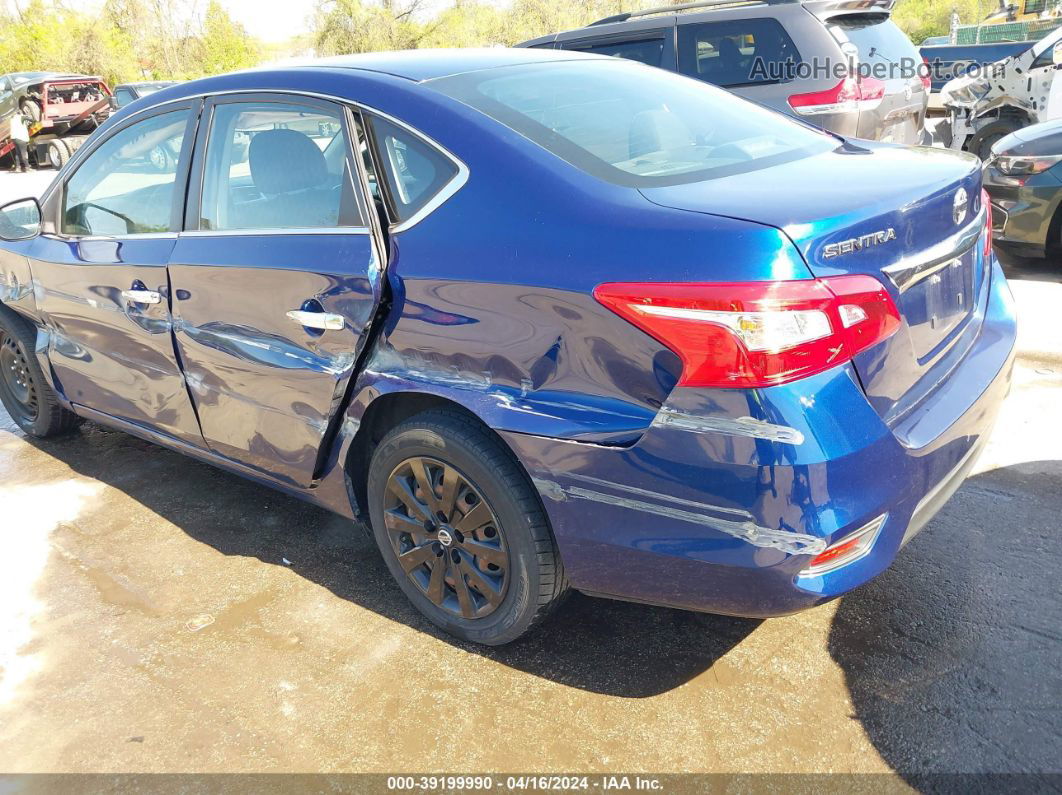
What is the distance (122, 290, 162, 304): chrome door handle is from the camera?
Result: 336 centimetres

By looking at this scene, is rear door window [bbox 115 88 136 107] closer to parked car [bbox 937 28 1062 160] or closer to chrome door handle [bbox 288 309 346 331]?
parked car [bbox 937 28 1062 160]

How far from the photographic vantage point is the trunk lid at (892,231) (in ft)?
6.83

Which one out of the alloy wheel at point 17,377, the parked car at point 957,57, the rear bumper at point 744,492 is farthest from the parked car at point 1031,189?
the parked car at point 957,57

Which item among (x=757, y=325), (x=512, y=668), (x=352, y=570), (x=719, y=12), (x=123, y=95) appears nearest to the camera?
(x=757, y=325)

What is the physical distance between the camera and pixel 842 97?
671 cm

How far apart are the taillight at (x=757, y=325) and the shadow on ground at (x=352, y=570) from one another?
1.06 metres

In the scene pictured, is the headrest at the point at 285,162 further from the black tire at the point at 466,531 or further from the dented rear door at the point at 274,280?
the black tire at the point at 466,531

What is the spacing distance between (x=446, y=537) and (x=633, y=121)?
1.39 m

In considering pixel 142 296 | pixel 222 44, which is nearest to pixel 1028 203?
pixel 142 296

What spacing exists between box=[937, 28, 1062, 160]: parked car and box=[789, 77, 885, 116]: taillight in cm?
360

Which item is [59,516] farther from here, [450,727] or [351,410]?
[450,727]

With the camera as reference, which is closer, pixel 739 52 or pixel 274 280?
pixel 274 280

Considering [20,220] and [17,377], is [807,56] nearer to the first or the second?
[20,220]

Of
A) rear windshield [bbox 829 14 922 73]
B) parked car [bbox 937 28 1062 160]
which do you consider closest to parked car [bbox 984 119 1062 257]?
rear windshield [bbox 829 14 922 73]
